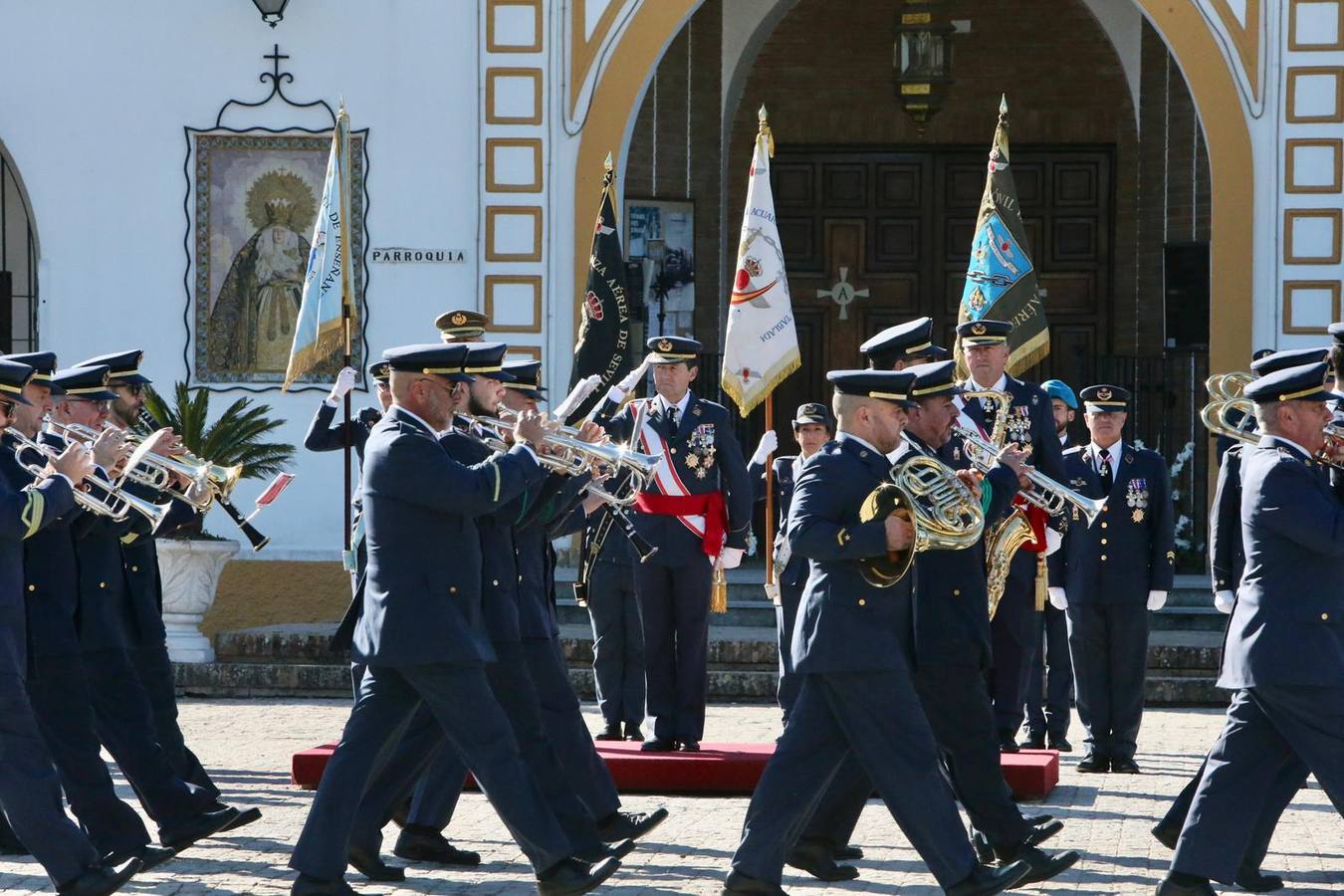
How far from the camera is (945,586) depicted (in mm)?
8086

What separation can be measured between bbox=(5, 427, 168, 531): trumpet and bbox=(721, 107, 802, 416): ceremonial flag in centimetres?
378

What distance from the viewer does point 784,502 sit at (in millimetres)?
11812

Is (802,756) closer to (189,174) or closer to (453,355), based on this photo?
(453,355)

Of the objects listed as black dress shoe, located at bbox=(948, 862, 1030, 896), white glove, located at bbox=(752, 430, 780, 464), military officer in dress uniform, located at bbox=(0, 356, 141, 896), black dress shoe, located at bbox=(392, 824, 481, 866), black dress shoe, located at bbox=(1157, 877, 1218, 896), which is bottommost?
black dress shoe, located at bbox=(392, 824, 481, 866)

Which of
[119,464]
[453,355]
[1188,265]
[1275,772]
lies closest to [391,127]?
[1188,265]

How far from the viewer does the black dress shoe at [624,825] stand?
848 centimetres

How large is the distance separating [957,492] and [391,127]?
9.02m

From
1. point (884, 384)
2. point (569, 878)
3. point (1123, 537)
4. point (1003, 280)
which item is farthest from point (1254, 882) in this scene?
point (1003, 280)

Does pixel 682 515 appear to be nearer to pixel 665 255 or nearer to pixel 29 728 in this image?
pixel 29 728

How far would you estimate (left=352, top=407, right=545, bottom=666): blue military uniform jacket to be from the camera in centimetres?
739

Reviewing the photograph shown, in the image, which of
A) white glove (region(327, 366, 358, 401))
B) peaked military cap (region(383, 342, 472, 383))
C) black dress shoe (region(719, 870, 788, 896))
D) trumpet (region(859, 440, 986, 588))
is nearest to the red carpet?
white glove (region(327, 366, 358, 401))

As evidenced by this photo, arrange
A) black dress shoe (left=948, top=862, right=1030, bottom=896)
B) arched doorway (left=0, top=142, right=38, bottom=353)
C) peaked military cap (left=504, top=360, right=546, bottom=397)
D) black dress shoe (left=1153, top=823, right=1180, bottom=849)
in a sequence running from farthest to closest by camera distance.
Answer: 1. arched doorway (left=0, top=142, right=38, bottom=353)
2. peaked military cap (left=504, top=360, right=546, bottom=397)
3. black dress shoe (left=1153, top=823, right=1180, bottom=849)
4. black dress shoe (left=948, top=862, right=1030, bottom=896)

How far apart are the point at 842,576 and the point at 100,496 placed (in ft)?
10.2

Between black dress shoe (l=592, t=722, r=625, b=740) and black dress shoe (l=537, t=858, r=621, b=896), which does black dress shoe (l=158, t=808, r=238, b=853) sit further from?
black dress shoe (l=592, t=722, r=625, b=740)
